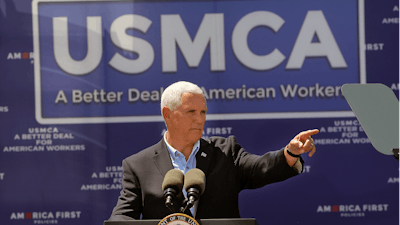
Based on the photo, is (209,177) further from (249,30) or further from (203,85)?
→ (249,30)

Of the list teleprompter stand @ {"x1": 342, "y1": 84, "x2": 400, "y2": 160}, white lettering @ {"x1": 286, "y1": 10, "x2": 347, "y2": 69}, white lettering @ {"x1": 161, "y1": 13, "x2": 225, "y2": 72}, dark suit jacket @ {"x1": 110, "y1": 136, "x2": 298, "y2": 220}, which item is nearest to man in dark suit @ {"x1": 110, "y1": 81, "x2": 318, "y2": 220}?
dark suit jacket @ {"x1": 110, "y1": 136, "x2": 298, "y2": 220}

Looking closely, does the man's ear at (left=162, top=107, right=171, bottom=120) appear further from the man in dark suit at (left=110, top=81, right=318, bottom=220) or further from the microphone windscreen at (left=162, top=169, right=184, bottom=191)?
the microphone windscreen at (left=162, top=169, right=184, bottom=191)

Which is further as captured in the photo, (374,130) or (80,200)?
(80,200)

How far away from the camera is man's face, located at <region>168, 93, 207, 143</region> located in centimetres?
167

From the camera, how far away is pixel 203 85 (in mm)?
2859

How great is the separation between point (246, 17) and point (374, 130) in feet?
5.68

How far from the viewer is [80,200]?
2.83 meters

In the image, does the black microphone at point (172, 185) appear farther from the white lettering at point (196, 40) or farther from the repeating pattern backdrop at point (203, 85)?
the white lettering at point (196, 40)

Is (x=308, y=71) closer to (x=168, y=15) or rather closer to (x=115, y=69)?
(x=168, y=15)

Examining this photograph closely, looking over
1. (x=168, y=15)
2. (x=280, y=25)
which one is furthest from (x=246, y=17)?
(x=168, y=15)

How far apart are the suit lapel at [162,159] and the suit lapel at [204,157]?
141 mm

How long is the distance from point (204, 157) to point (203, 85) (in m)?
1.15

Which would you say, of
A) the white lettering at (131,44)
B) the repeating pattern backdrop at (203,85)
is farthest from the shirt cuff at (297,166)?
the white lettering at (131,44)

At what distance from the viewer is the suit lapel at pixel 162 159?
175 cm
